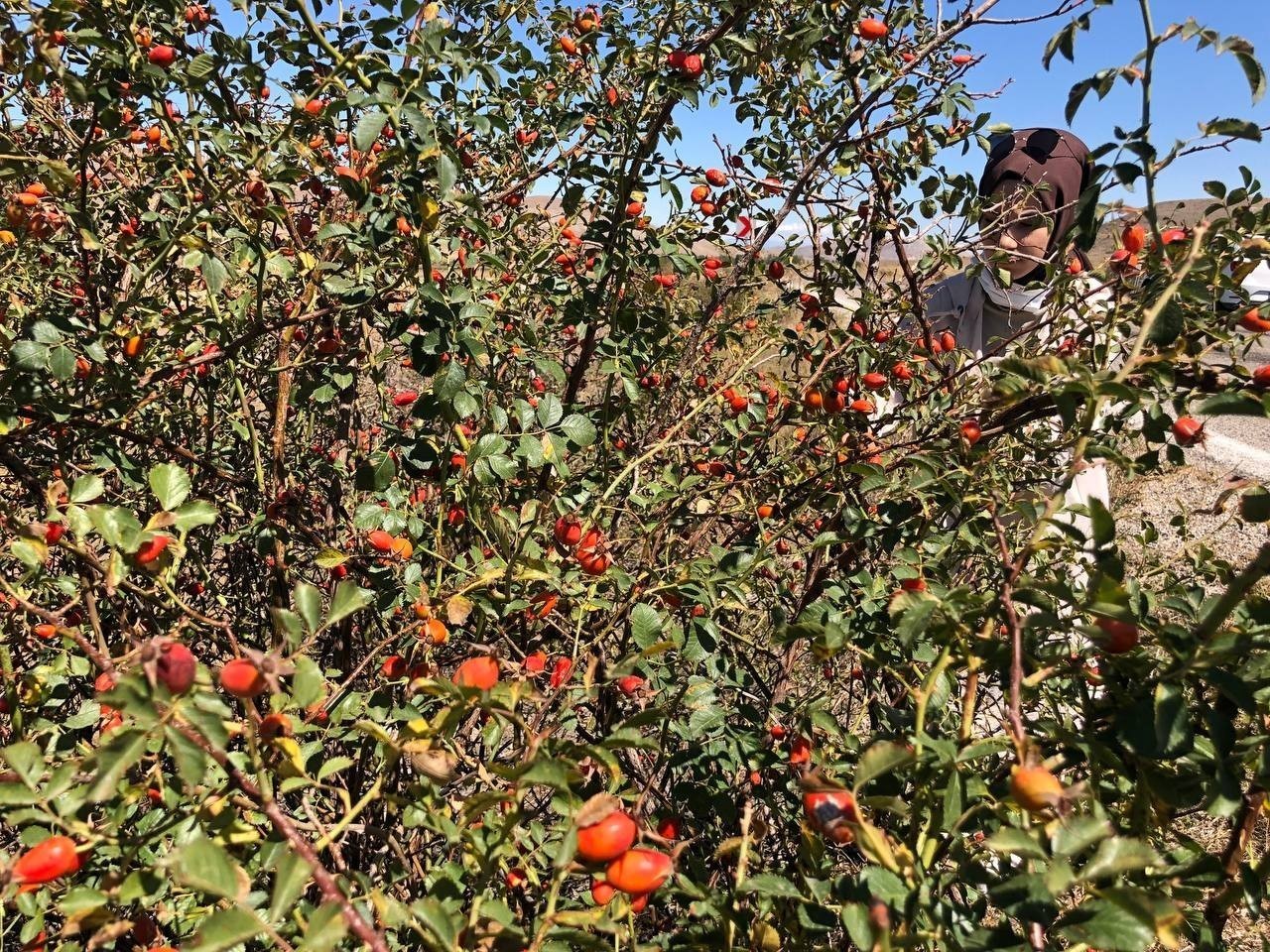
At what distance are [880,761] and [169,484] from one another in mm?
796

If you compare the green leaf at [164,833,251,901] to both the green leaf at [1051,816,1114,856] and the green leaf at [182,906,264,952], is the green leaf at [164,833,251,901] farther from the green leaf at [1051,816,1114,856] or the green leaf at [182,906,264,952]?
the green leaf at [1051,816,1114,856]

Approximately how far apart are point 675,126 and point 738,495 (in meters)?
0.82

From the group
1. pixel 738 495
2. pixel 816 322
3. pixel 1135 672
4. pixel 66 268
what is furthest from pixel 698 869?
pixel 66 268

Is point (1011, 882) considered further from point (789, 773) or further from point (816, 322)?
point (816, 322)

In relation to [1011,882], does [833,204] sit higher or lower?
higher

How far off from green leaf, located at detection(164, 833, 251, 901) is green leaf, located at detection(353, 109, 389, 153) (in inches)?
30.4

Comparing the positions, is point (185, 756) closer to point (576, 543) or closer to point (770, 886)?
point (770, 886)

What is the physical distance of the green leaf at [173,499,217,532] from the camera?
0.89m

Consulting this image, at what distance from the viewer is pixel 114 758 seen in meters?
0.60

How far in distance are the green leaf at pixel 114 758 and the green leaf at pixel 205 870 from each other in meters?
0.07

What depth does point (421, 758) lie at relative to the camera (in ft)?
2.60

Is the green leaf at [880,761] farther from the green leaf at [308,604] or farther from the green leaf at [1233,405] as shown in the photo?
the green leaf at [308,604]

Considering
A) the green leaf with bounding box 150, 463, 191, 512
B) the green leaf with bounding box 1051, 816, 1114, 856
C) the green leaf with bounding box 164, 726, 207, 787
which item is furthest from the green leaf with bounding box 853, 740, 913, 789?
the green leaf with bounding box 150, 463, 191, 512

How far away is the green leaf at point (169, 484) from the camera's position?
90cm
